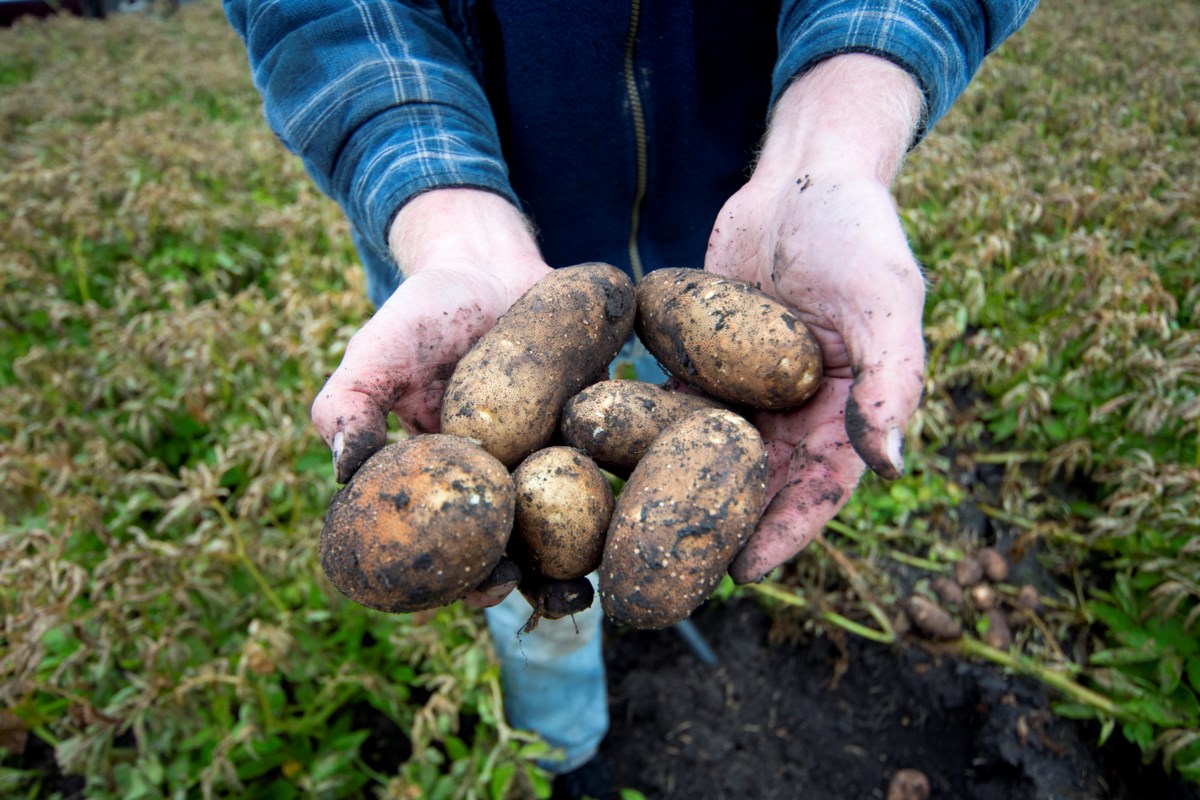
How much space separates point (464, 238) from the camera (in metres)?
1.88

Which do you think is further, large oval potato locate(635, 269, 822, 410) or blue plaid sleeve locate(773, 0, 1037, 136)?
blue plaid sleeve locate(773, 0, 1037, 136)

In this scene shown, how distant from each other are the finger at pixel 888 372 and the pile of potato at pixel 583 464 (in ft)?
0.84

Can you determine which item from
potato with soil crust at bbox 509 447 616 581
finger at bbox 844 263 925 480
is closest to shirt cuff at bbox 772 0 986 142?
finger at bbox 844 263 925 480

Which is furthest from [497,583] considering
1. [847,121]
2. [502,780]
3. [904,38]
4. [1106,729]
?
[1106,729]

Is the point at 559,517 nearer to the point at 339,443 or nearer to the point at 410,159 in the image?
the point at 339,443

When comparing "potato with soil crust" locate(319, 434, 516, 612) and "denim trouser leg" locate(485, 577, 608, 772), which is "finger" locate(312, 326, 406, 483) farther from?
"denim trouser leg" locate(485, 577, 608, 772)

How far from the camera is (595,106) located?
219 cm

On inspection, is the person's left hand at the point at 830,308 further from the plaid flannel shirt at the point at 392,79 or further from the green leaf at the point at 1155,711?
the green leaf at the point at 1155,711

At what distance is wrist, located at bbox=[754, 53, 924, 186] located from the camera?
168 cm

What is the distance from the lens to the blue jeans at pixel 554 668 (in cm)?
243

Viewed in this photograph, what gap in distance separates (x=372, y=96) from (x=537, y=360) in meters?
0.86

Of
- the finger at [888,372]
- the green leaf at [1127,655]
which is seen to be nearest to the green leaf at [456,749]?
the finger at [888,372]

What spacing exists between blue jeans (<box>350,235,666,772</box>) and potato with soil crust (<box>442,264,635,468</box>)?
628mm

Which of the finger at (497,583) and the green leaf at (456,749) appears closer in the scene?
the finger at (497,583)
